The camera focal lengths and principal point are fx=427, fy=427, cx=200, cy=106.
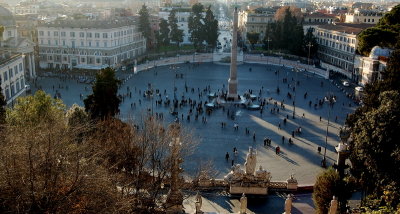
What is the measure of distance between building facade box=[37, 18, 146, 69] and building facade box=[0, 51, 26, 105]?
17.4m

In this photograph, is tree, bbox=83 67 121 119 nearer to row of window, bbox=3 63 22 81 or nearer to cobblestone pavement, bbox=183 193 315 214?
cobblestone pavement, bbox=183 193 315 214

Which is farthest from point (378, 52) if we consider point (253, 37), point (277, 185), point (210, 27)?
point (253, 37)

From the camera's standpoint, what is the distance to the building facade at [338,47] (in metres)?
56.2

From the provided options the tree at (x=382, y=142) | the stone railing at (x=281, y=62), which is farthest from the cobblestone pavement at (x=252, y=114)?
the tree at (x=382, y=142)

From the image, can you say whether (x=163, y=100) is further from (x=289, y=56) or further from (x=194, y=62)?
(x=289, y=56)

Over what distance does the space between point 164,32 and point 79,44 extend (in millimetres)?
14525

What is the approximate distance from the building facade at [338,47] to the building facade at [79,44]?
28.4 meters

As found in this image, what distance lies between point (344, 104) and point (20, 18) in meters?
50.3

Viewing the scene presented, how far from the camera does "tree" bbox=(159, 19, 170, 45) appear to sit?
66.1m

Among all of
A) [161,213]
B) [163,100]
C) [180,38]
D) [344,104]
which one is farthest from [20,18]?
[161,213]

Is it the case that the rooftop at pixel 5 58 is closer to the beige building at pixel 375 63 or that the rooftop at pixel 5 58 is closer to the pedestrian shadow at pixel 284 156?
the pedestrian shadow at pixel 284 156

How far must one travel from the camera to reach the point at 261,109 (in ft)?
122

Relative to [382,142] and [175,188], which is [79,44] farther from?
[382,142]

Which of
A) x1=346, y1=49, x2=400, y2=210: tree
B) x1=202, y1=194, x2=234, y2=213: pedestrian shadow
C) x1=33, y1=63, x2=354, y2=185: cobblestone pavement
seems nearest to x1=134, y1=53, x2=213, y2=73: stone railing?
x1=33, y1=63, x2=354, y2=185: cobblestone pavement
